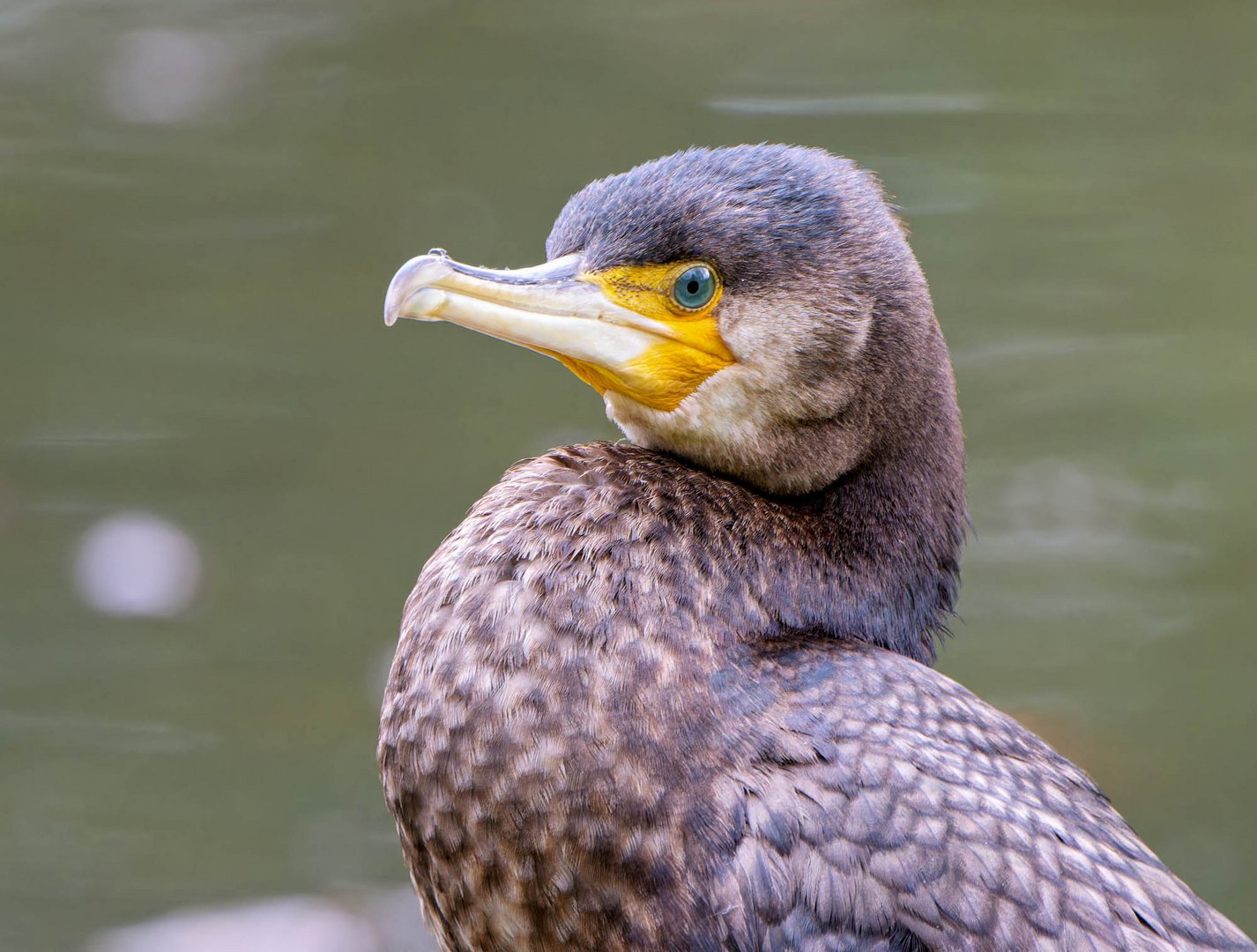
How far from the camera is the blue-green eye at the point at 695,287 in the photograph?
82.0 inches

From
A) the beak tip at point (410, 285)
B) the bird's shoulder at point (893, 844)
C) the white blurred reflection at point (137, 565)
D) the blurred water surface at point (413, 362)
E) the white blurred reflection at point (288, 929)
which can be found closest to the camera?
the bird's shoulder at point (893, 844)

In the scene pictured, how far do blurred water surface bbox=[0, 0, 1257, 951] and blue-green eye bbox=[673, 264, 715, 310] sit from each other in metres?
2.63

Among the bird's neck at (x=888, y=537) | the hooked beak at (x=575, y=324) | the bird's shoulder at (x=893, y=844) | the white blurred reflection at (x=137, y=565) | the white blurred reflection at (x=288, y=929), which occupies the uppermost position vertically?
the hooked beak at (x=575, y=324)

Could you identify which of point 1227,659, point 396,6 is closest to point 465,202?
point 396,6

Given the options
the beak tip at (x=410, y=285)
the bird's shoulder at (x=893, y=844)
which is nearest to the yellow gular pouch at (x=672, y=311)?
the beak tip at (x=410, y=285)

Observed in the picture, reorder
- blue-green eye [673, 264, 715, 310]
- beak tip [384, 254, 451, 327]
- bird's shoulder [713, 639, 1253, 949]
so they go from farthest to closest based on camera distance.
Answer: blue-green eye [673, 264, 715, 310]
beak tip [384, 254, 451, 327]
bird's shoulder [713, 639, 1253, 949]

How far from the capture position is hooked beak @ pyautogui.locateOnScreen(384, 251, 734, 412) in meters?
2.00

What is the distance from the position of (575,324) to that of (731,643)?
0.45 m

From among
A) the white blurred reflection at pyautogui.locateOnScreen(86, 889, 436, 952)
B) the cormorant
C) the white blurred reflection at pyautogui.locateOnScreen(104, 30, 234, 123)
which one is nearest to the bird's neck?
the cormorant

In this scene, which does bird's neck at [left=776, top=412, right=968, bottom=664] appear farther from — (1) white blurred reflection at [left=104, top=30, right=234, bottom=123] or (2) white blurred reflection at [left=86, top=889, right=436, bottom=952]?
(1) white blurred reflection at [left=104, top=30, right=234, bottom=123]

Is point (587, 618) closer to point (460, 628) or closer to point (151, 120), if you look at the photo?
point (460, 628)

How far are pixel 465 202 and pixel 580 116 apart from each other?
0.49 m

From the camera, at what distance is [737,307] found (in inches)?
81.9

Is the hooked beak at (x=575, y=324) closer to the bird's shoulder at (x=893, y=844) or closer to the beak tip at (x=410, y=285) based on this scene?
the beak tip at (x=410, y=285)
